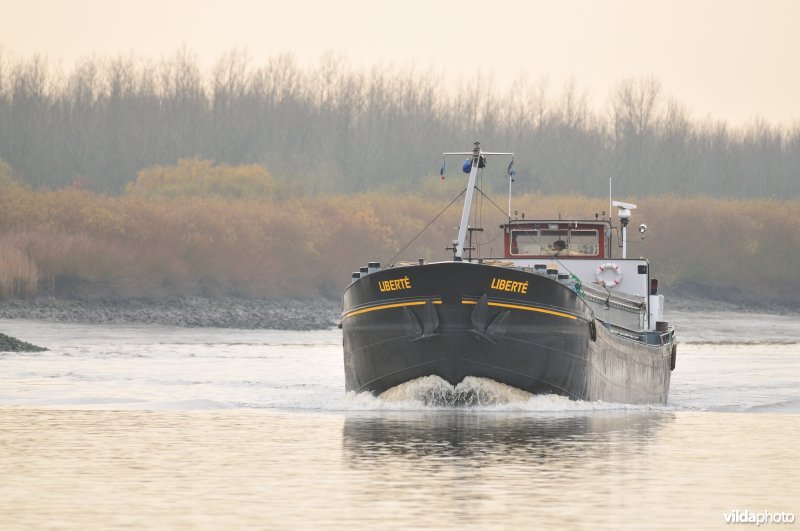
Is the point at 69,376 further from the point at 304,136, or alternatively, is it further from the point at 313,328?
the point at 304,136

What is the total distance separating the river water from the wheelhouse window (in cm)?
407

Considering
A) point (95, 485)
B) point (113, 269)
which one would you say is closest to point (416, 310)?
point (95, 485)

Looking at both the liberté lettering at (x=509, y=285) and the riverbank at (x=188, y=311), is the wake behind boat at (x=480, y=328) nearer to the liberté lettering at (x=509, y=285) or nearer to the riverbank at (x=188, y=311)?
the liberté lettering at (x=509, y=285)

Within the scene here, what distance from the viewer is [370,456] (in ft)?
74.7

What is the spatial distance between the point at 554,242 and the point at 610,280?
1602 mm

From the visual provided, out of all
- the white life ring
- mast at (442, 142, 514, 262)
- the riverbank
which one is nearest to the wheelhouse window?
the white life ring

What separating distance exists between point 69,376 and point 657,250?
68.4 metres

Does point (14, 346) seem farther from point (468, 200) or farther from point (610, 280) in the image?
point (468, 200)

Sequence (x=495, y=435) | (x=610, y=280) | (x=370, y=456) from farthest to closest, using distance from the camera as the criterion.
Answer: (x=610, y=280) → (x=495, y=435) → (x=370, y=456)

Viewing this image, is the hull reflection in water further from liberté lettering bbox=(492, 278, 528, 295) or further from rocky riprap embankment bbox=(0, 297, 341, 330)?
rocky riprap embankment bbox=(0, 297, 341, 330)

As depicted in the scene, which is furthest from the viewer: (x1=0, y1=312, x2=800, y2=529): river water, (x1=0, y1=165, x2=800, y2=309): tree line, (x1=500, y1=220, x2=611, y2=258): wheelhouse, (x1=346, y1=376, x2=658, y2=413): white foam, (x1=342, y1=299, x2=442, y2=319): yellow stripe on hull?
(x1=0, y1=165, x2=800, y2=309): tree line

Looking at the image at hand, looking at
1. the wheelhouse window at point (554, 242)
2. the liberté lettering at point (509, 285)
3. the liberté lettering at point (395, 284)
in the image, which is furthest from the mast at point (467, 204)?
the wheelhouse window at point (554, 242)

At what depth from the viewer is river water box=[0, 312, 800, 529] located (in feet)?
58.7

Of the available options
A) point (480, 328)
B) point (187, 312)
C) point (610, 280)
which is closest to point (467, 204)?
point (480, 328)
